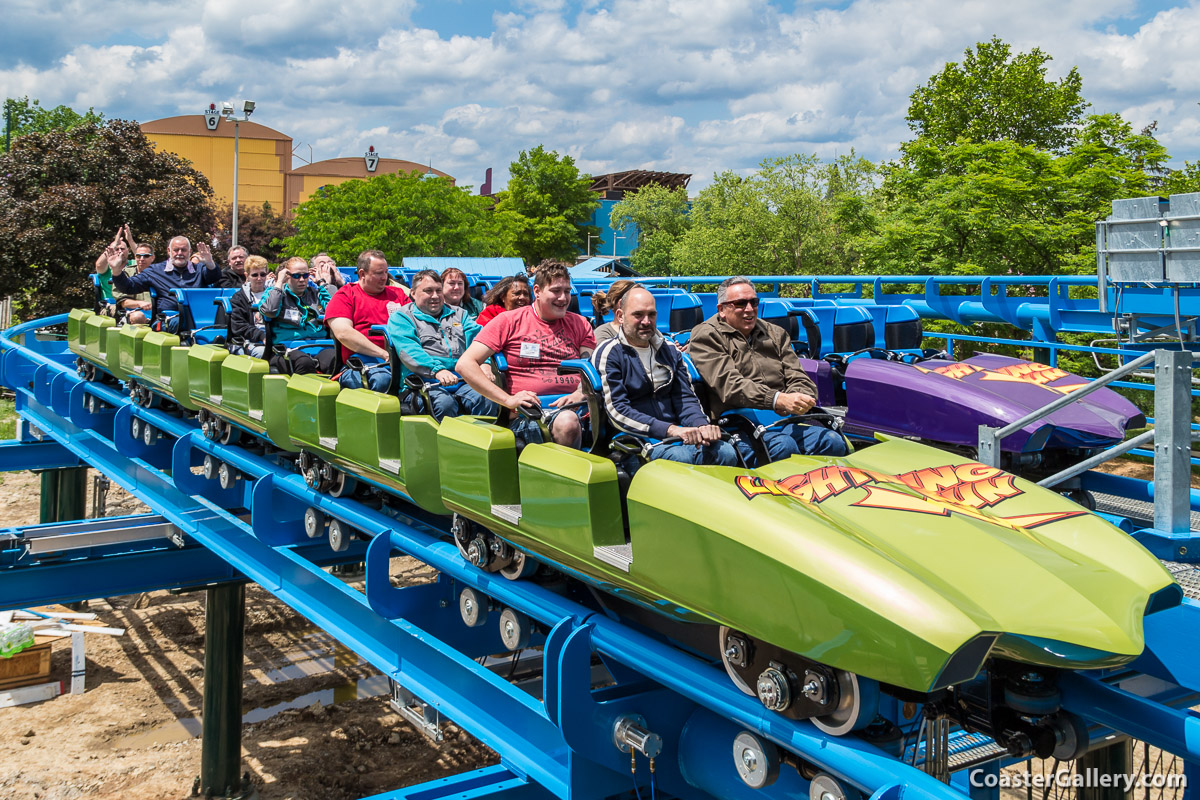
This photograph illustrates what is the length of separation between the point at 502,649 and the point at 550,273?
69.8 inches

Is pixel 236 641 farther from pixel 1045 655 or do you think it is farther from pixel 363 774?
pixel 1045 655

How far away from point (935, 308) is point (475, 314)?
5.29 meters

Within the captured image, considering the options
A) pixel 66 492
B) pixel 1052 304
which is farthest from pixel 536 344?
pixel 66 492

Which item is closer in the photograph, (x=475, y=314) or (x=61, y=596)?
(x=475, y=314)

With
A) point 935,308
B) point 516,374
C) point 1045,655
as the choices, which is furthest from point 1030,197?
point 1045,655

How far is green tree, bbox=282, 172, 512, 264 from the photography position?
28.0 metres

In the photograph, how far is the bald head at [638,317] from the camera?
3.70 metres

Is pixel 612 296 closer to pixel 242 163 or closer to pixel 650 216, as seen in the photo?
pixel 650 216

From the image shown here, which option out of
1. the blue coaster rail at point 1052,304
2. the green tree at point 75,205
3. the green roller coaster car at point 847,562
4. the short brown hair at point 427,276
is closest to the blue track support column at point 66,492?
the green tree at point 75,205

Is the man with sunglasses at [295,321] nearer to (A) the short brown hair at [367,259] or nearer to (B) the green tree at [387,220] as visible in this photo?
(A) the short brown hair at [367,259]

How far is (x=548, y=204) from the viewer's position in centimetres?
4841

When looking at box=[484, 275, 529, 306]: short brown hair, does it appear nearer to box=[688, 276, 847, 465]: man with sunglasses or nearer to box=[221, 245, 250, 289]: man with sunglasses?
box=[688, 276, 847, 465]: man with sunglasses

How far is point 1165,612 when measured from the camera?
2854mm

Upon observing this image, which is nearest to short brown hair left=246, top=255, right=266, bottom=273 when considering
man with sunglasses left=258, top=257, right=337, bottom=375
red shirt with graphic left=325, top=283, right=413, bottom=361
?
man with sunglasses left=258, top=257, right=337, bottom=375
